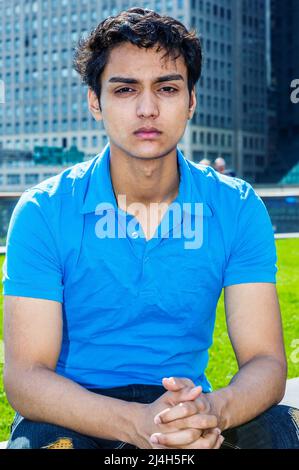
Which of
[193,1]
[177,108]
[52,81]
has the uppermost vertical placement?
[193,1]

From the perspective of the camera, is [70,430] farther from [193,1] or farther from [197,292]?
[193,1]

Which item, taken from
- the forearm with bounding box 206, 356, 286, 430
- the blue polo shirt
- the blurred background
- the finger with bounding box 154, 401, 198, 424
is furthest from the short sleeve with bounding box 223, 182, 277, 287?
the blurred background

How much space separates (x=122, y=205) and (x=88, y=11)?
77.2 meters

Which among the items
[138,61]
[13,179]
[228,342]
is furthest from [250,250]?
[13,179]

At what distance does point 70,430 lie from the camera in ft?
5.31

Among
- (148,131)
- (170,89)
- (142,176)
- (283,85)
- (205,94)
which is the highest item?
(283,85)

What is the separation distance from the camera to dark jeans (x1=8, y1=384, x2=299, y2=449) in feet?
5.16

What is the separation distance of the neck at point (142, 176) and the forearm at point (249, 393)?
52cm

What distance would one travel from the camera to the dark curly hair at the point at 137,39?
1.92 meters

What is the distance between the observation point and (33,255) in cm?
174

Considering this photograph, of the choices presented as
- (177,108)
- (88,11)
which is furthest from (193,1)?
(177,108)

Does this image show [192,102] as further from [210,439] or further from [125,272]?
[210,439]

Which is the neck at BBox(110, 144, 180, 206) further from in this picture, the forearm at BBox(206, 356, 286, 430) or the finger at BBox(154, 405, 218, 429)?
the finger at BBox(154, 405, 218, 429)

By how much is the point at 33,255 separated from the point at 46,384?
1.00 feet
